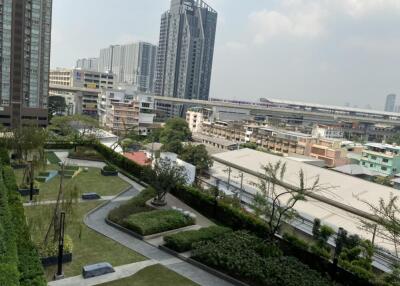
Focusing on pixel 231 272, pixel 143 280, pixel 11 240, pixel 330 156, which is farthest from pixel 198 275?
pixel 330 156

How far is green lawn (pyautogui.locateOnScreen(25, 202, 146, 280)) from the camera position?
43.5ft

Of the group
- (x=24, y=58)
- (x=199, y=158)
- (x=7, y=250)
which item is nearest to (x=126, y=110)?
(x=24, y=58)

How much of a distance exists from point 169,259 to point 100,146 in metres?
22.5

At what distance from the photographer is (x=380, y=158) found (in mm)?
66812

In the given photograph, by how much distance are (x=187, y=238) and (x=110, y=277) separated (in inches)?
156

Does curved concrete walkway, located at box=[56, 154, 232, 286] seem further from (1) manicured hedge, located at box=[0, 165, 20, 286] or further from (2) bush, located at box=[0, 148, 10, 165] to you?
(2) bush, located at box=[0, 148, 10, 165]

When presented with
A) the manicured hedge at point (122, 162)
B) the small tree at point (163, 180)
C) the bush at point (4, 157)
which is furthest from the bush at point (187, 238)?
the bush at point (4, 157)

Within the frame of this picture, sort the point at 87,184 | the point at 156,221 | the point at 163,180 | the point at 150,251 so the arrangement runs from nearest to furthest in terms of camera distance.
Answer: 1. the point at 150,251
2. the point at 156,221
3. the point at 163,180
4. the point at 87,184

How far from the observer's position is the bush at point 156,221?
17.0m

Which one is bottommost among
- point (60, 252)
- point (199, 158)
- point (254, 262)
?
point (199, 158)

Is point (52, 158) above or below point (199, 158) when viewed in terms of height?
above

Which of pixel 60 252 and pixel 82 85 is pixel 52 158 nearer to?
pixel 60 252

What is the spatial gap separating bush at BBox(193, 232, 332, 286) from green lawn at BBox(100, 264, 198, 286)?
150 centimetres

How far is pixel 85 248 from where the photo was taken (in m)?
14.9
